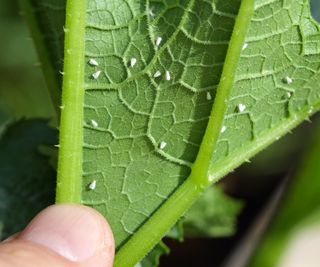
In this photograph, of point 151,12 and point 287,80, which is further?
point 287,80

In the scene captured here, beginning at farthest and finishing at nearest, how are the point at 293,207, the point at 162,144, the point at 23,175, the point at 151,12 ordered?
1. the point at 293,207
2. the point at 23,175
3. the point at 162,144
4. the point at 151,12

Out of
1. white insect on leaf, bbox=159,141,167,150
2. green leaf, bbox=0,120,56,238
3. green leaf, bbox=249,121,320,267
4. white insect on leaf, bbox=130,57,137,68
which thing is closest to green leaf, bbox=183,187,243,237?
green leaf, bbox=249,121,320,267

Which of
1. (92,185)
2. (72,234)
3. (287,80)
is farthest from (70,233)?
(287,80)

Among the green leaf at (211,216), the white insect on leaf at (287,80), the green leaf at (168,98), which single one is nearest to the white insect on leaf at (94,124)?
the green leaf at (168,98)

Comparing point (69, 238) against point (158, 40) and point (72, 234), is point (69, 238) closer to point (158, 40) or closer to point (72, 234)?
point (72, 234)

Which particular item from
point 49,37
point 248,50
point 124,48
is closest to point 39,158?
point 49,37

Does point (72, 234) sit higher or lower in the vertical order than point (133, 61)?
lower

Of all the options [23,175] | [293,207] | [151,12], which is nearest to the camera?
[151,12]

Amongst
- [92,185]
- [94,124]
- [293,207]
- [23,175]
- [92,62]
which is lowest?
[293,207]
